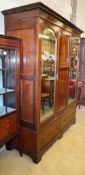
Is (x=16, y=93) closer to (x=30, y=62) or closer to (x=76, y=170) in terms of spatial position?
(x=30, y=62)

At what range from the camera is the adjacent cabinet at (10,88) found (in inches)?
83.7

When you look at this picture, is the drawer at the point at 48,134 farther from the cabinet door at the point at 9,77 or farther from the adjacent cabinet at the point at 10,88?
the cabinet door at the point at 9,77

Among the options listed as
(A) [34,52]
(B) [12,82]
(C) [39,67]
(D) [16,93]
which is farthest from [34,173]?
(A) [34,52]

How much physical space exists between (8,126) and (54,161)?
2.91 ft

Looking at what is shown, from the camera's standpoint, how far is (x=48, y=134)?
2639 millimetres

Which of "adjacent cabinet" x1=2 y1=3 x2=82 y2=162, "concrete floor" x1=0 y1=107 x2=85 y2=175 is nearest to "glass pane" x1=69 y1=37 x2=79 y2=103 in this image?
"adjacent cabinet" x1=2 y1=3 x2=82 y2=162

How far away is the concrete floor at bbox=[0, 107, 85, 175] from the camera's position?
7.23 ft

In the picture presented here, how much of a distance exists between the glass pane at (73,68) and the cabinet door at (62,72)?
31 cm

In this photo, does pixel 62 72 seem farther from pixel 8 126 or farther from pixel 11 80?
pixel 8 126

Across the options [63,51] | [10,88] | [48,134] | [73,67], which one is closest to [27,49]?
[10,88]

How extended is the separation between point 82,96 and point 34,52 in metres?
3.59

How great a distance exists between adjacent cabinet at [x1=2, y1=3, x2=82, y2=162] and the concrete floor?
12 cm

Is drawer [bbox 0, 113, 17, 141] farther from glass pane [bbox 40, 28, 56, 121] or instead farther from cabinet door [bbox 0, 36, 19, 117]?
glass pane [bbox 40, 28, 56, 121]

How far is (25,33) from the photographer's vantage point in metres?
2.18
